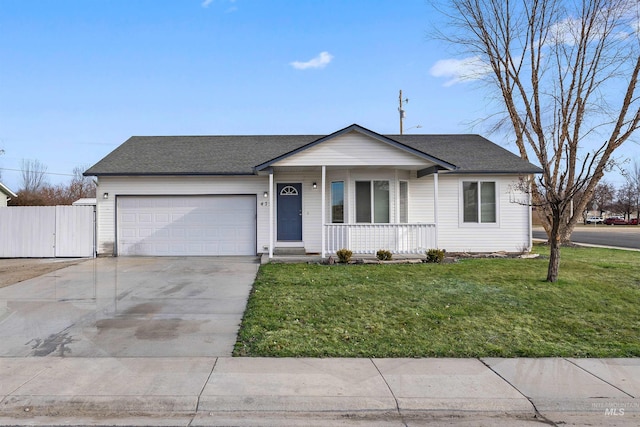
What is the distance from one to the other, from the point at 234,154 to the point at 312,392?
1202 cm

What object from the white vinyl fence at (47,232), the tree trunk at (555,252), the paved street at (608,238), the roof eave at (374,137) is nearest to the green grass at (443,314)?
the tree trunk at (555,252)

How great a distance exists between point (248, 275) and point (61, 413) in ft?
21.1

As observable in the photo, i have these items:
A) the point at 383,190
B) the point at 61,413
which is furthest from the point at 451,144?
the point at 61,413

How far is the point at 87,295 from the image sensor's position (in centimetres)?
802

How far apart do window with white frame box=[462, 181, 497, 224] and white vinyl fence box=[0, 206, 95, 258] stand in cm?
1270

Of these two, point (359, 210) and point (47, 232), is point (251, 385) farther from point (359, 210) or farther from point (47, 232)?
point (47, 232)

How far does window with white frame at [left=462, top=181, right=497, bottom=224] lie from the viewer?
545 inches

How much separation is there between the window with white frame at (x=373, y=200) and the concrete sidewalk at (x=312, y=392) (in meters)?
8.41

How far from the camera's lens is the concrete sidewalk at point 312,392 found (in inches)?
143

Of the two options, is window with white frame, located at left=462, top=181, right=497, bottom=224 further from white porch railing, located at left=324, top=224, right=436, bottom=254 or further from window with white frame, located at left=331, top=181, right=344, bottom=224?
window with white frame, located at left=331, top=181, right=344, bottom=224

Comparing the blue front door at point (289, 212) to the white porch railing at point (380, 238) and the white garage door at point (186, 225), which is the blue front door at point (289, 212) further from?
the white porch railing at point (380, 238)

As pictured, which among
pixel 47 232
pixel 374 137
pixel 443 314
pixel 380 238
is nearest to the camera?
pixel 443 314

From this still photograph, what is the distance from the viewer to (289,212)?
13.6m

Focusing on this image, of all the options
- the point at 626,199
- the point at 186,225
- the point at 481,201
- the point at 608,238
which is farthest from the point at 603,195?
the point at 186,225
